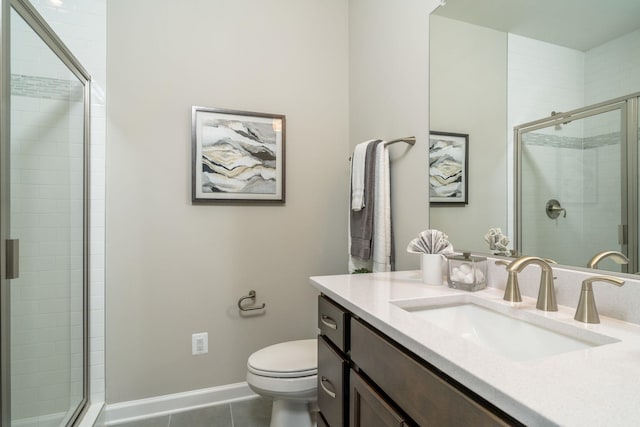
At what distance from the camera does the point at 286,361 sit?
1525mm

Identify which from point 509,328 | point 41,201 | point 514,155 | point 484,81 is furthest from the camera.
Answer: point 41,201

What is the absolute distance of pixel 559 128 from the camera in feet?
3.14

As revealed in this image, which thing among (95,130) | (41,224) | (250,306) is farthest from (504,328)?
(95,130)

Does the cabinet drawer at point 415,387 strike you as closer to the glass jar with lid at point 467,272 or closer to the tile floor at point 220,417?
the glass jar with lid at point 467,272

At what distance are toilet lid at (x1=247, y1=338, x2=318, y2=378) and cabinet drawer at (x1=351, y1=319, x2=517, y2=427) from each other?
584 millimetres

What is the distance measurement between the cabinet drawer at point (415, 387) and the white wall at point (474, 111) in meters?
0.65

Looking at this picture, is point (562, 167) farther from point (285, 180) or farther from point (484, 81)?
point (285, 180)

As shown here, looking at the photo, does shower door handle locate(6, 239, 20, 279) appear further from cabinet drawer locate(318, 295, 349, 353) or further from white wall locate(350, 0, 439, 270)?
white wall locate(350, 0, 439, 270)

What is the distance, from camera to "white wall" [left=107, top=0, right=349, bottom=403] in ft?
5.88

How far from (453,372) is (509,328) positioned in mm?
428

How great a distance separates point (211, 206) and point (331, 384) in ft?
4.04

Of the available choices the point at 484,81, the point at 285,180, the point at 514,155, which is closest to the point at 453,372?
the point at 514,155

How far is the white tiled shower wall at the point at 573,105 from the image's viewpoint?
823 mm

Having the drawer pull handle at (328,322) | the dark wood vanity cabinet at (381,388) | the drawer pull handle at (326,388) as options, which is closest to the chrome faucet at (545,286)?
the dark wood vanity cabinet at (381,388)
